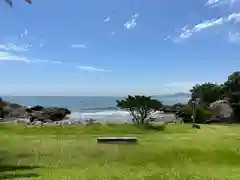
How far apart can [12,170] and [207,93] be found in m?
88.6

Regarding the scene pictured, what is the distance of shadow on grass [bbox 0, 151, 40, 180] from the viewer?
67.2 ft

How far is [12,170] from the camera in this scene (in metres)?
23.0

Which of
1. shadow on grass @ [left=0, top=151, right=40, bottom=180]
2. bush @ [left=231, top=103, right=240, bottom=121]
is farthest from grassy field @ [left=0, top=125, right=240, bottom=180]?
bush @ [left=231, top=103, right=240, bottom=121]

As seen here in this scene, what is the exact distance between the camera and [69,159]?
26406 millimetres

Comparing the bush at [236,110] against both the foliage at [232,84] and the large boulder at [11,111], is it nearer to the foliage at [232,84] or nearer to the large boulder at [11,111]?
the foliage at [232,84]

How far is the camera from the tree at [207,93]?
4094 inches

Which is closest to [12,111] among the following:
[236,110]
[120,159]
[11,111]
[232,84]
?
[11,111]

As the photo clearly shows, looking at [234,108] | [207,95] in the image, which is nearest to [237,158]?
[234,108]

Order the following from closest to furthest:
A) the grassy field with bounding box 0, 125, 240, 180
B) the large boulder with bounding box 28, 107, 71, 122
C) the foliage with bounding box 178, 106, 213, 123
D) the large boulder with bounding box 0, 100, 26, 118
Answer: the grassy field with bounding box 0, 125, 240, 180 → the foliage with bounding box 178, 106, 213, 123 → the large boulder with bounding box 28, 107, 71, 122 → the large boulder with bounding box 0, 100, 26, 118

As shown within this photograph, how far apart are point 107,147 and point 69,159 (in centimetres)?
326

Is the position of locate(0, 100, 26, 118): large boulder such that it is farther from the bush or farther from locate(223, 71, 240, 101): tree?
the bush

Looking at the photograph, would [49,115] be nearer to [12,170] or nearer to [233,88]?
[233,88]

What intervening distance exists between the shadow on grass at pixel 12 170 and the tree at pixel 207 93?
80.0 metres

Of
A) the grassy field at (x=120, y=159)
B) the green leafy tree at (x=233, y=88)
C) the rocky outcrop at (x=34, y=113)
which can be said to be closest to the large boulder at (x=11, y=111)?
the rocky outcrop at (x=34, y=113)
